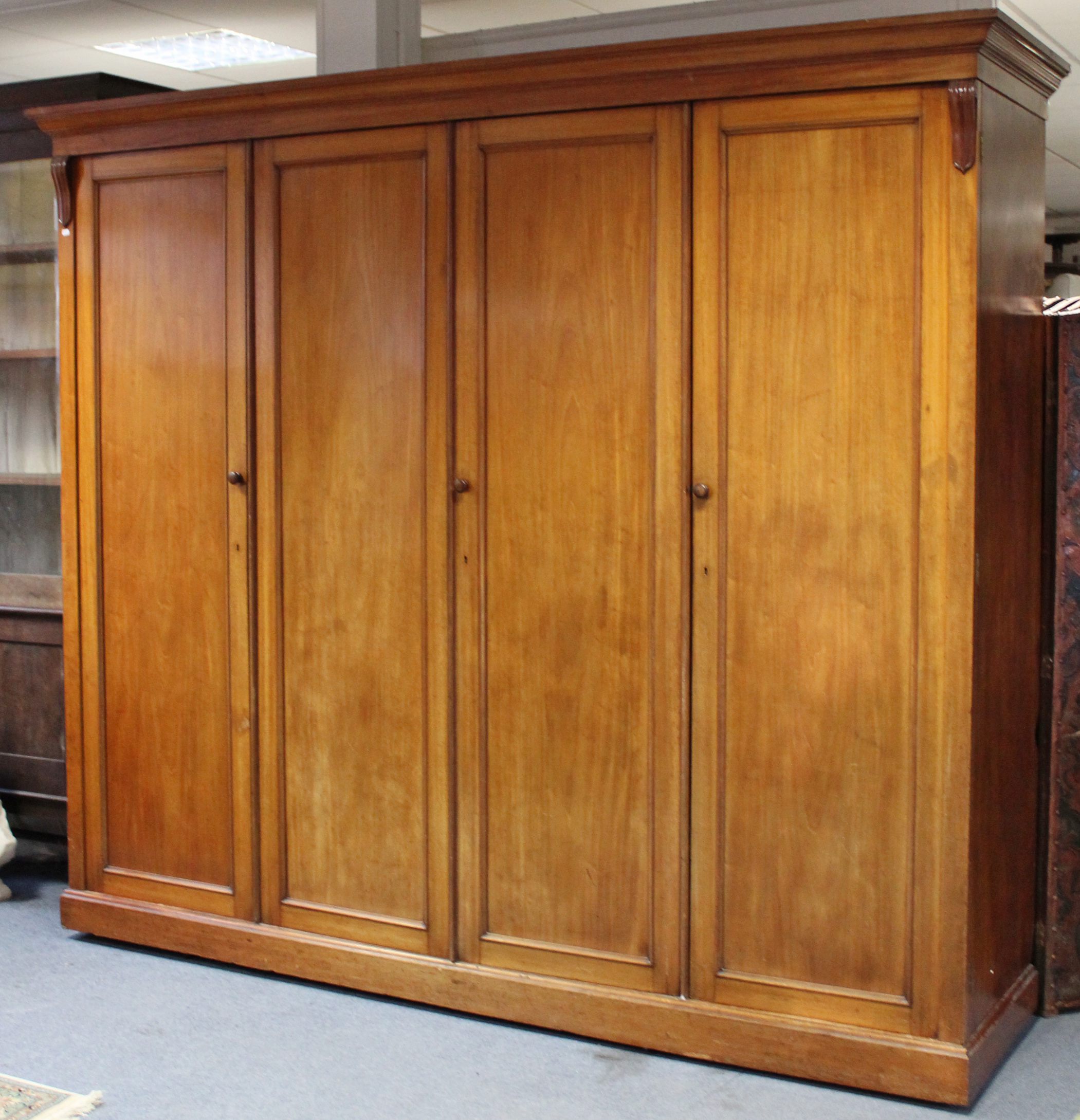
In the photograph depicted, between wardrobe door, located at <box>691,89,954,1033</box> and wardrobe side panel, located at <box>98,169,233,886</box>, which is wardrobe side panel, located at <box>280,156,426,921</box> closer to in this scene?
wardrobe side panel, located at <box>98,169,233,886</box>

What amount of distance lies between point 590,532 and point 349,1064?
51.9 inches

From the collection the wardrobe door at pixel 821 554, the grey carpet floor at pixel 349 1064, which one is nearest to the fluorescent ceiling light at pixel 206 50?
the wardrobe door at pixel 821 554

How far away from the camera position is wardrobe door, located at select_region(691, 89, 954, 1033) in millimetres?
2807

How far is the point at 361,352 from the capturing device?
3.32m

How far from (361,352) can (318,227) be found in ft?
1.10

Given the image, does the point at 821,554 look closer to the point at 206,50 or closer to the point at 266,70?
the point at 206,50

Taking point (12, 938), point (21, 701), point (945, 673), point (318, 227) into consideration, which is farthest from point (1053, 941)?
point (21, 701)

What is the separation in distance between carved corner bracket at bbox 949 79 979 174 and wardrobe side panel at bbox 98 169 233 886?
1.81 m

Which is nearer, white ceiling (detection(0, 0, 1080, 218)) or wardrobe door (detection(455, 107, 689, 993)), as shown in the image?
wardrobe door (detection(455, 107, 689, 993))

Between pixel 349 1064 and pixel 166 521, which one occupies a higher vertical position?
pixel 166 521

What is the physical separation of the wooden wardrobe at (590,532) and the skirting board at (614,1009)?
0.04 feet

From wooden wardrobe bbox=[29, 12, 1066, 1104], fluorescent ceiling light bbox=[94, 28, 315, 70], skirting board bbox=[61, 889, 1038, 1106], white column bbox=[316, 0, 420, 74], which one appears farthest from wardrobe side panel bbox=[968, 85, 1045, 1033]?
fluorescent ceiling light bbox=[94, 28, 315, 70]

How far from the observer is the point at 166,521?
3.60 m

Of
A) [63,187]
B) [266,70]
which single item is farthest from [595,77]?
[266,70]
